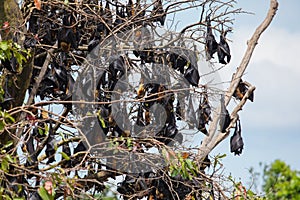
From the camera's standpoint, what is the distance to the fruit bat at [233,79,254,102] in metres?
5.72

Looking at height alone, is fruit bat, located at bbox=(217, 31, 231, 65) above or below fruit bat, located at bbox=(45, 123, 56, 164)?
above

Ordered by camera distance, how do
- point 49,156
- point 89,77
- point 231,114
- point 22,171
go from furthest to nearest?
point 231,114
point 89,77
point 49,156
point 22,171

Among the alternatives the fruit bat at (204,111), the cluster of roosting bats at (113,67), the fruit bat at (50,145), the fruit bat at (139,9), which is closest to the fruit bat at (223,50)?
the cluster of roosting bats at (113,67)

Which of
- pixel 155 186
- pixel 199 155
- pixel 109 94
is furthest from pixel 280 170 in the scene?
pixel 109 94

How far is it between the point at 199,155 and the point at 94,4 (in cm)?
145

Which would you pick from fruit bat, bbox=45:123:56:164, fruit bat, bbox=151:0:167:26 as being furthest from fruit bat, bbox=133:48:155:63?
fruit bat, bbox=45:123:56:164

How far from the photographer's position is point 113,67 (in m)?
4.84

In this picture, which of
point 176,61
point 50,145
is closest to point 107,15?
point 176,61

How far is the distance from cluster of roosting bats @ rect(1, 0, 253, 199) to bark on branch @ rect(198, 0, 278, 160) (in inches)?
6.5

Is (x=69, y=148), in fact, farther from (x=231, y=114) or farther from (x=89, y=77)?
(x=231, y=114)

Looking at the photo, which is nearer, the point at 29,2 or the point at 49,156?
the point at 49,156

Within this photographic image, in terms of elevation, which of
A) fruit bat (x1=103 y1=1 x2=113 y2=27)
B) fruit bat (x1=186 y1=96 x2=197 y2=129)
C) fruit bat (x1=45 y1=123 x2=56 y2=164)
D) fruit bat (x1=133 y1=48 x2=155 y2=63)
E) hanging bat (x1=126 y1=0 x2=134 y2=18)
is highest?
hanging bat (x1=126 y1=0 x2=134 y2=18)

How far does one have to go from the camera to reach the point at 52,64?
5.14 meters

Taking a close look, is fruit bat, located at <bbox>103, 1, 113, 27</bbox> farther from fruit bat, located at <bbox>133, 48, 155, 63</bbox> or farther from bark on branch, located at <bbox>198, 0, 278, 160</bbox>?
bark on branch, located at <bbox>198, 0, 278, 160</bbox>
